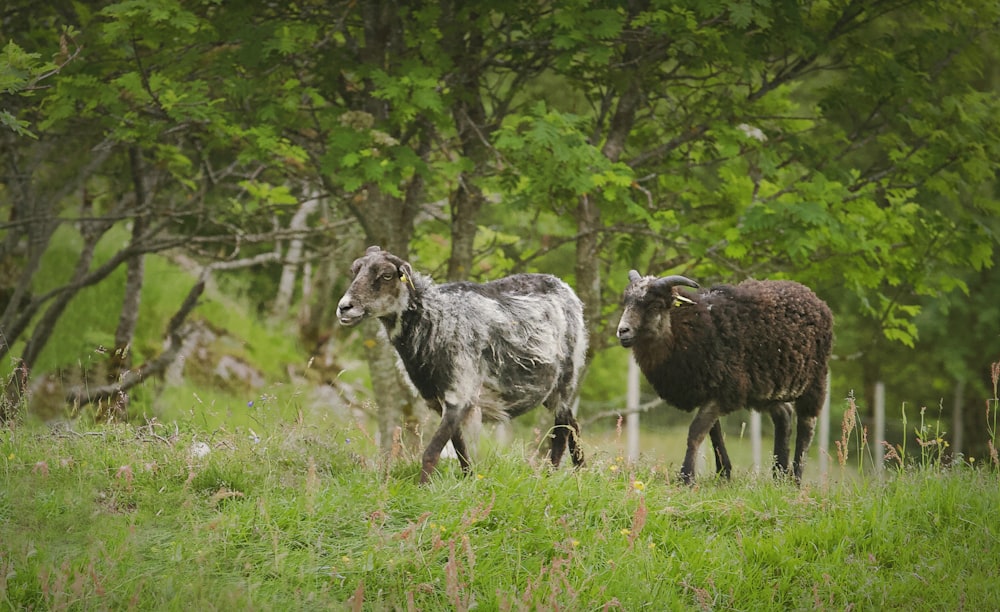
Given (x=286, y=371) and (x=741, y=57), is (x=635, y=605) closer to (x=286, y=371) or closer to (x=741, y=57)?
(x=741, y=57)

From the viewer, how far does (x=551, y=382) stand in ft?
27.5

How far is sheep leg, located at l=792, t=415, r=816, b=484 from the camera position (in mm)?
9461

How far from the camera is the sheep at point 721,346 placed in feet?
28.6

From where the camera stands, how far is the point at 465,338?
7727 mm

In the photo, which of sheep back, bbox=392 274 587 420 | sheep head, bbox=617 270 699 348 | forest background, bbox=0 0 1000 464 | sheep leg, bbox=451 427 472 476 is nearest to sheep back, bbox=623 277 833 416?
sheep head, bbox=617 270 699 348

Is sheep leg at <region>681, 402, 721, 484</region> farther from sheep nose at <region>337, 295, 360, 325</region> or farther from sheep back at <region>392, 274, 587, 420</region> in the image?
sheep nose at <region>337, 295, 360, 325</region>

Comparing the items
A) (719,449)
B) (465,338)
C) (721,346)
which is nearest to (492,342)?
(465,338)

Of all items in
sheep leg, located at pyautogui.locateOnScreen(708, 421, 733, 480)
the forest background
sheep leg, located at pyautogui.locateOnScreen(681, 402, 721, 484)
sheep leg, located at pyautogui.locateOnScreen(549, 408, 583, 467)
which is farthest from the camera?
the forest background

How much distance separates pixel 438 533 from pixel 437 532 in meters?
0.32

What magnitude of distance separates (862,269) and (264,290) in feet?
40.5

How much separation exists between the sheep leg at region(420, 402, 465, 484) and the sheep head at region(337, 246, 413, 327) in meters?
0.84

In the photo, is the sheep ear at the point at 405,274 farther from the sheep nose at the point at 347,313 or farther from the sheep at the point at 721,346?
the sheep at the point at 721,346

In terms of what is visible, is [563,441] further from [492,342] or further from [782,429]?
[782,429]

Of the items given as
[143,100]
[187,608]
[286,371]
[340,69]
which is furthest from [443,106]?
[286,371]
